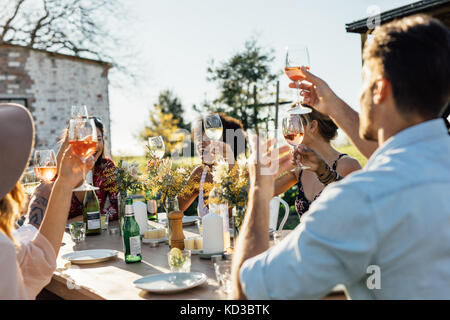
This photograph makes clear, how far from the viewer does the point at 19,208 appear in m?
1.65

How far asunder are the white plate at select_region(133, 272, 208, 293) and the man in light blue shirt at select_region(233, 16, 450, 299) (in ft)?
1.91

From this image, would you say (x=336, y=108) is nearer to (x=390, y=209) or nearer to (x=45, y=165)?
(x=390, y=209)

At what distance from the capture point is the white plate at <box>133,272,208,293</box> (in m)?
1.86

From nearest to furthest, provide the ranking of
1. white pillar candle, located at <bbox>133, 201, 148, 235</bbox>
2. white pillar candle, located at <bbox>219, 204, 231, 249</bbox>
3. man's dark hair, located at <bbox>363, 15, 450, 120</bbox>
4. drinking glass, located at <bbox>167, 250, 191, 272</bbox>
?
man's dark hair, located at <bbox>363, 15, 450, 120</bbox> < drinking glass, located at <bbox>167, 250, 191, 272</bbox> < white pillar candle, located at <bbox>219, 204, 231, 249</bbox> < white pillar candle, located at <bbox>133, 201, 148, 235</bbox>

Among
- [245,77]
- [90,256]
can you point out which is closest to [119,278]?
[90,256]

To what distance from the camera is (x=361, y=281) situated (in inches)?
50.8

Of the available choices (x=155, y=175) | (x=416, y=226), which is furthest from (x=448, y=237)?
(x=155, y=175)

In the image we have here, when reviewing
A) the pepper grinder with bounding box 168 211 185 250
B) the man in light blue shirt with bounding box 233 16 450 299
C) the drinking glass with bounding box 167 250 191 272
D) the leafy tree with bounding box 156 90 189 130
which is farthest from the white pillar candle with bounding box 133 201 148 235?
the leafy tree with bounding box 156 90 189 130

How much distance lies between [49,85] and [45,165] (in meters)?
11.4

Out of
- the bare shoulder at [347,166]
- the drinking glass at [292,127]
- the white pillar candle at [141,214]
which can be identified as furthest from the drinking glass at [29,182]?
the bare shoulder at [347,166]

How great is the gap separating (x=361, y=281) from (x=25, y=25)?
18168mm

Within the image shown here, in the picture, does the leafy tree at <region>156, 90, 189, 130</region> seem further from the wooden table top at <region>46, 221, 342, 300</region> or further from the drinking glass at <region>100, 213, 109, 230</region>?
the wooden table top at <region>46, 221, 342, 300</region>

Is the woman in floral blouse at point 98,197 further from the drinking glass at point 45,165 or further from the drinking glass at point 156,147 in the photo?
the drinking glass at point 156,147
